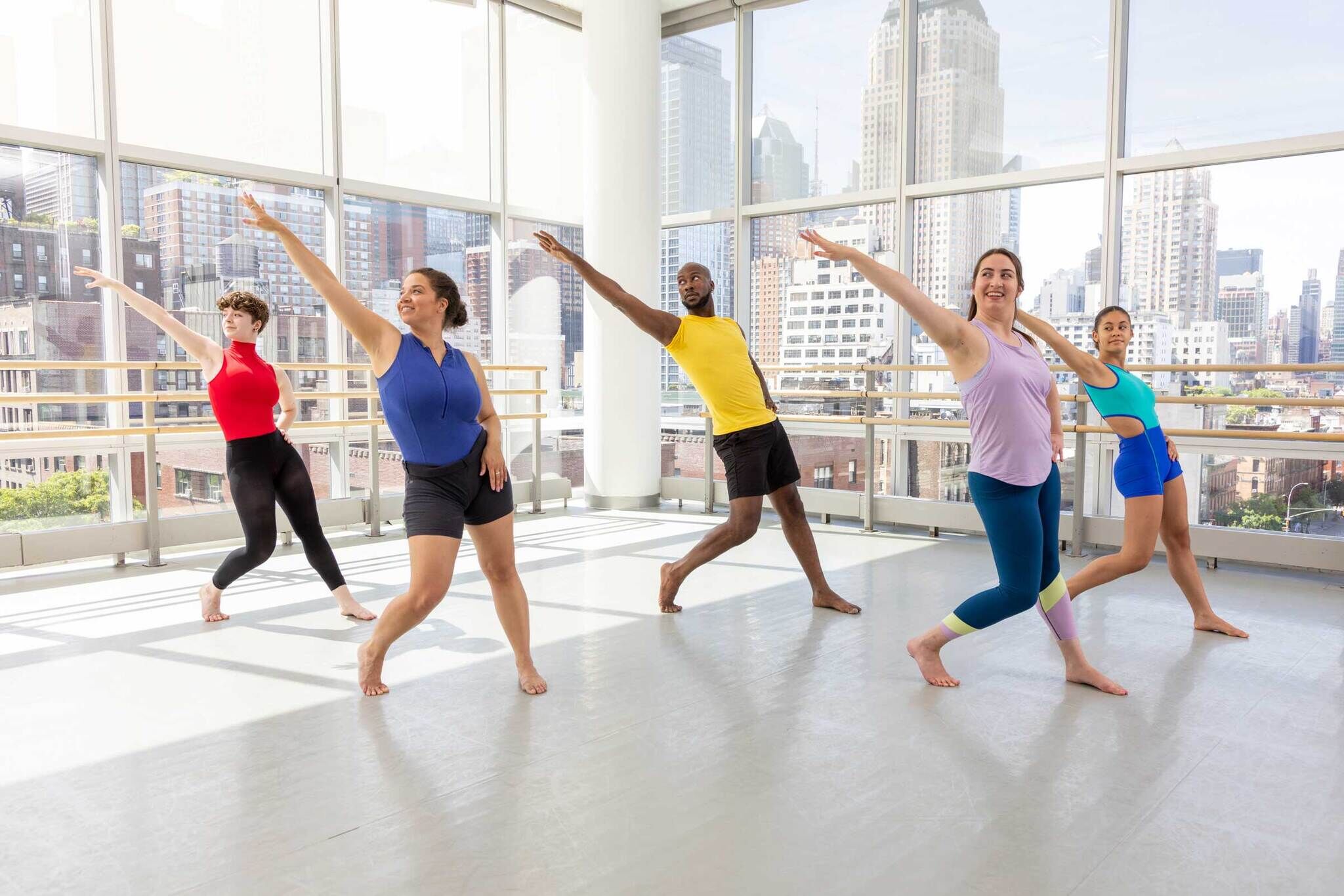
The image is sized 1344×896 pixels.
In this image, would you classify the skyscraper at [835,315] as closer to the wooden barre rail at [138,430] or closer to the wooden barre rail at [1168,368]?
the wooden barre rail at [1168,368]

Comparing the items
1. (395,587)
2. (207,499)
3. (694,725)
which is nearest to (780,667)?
(694,725)

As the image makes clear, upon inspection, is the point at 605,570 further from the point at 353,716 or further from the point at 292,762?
the point at 292,762

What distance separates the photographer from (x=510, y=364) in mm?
8250

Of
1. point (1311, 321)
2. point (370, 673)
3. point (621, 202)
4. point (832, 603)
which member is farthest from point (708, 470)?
point (370, 673)

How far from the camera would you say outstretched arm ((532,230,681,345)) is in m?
3.40

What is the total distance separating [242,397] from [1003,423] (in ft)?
10.2

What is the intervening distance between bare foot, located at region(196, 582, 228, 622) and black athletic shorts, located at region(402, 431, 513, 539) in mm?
1705

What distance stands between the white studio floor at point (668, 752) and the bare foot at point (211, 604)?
0.43ft

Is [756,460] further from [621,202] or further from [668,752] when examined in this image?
[621,202]

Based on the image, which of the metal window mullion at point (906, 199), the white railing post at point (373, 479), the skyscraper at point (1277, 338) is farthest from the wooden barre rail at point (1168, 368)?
the white railing post at point (373, 479)

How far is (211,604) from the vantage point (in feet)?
14.4

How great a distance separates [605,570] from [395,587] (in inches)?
45.6

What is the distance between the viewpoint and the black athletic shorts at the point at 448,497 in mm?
3109

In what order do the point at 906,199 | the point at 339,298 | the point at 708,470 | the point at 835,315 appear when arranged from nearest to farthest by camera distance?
1. the point at 339,298
2. the point at 906,199
3. the point at 835,315
4. the point at 708,470
